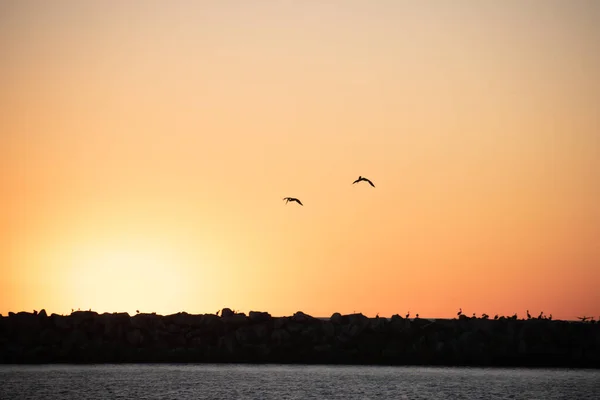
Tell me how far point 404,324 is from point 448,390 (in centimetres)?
1126

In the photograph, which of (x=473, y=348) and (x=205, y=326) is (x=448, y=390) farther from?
(x=205, y=326)

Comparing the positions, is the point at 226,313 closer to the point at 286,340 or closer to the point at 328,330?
the point at 286,340

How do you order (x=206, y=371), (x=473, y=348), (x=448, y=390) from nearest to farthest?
1. (x=448, y=390)
2. (x=206, y=371)
3. (x=473, y=348)

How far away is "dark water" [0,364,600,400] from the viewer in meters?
49.9

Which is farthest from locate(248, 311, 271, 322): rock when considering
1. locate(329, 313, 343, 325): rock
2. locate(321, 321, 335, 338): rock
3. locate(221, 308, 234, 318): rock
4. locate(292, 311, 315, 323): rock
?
locate(329, 313, 343, 325): rock

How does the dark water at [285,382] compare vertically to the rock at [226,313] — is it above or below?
below

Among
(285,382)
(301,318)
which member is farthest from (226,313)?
(285,382)

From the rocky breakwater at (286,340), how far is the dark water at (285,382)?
155 centimetres

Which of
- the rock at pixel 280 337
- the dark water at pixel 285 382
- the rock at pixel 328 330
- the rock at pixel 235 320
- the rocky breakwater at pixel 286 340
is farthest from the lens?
the rock at pixel 235 320

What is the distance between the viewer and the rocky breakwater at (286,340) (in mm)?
62281

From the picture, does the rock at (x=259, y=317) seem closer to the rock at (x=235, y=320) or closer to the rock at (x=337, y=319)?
the rock at (x=235, y=320)

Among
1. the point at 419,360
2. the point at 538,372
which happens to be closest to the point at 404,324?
the point at 419,360

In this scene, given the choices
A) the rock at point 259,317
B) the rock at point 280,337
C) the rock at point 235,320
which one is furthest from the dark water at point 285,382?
the rock at point 259,317

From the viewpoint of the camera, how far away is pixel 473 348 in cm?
6278
